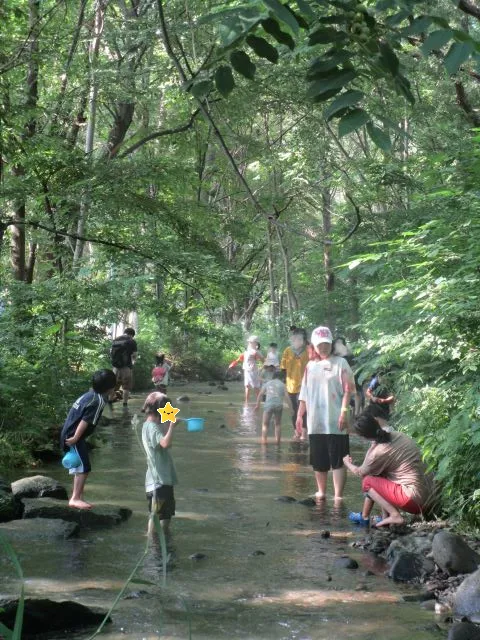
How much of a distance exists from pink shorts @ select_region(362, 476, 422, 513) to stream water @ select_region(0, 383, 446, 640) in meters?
0.49

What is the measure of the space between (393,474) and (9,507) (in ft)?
12.6

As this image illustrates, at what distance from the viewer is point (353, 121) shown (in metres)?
3.14

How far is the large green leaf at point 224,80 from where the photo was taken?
10.9ft

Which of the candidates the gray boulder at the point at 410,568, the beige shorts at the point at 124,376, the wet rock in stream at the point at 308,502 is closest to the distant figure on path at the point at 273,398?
the wet rock in stream at the point at 308,502

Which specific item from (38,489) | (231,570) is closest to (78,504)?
(38,489)

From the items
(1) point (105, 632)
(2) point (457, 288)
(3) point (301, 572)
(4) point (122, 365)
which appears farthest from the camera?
(4) point (122, 365)

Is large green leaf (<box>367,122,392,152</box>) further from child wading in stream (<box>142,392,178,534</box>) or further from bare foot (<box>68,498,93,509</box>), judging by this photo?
bare foot (<box>68,498,93,509</box>)

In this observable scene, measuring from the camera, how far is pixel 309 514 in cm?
952

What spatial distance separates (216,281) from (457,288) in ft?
14.6

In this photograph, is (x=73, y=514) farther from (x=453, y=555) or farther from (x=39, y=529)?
(x=453, y=555)

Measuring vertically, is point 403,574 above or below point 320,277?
below

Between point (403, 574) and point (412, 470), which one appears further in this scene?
point (412, 470)

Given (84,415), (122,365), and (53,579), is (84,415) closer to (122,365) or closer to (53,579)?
(53,579)

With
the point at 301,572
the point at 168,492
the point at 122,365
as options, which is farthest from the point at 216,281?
the point at 122,365
